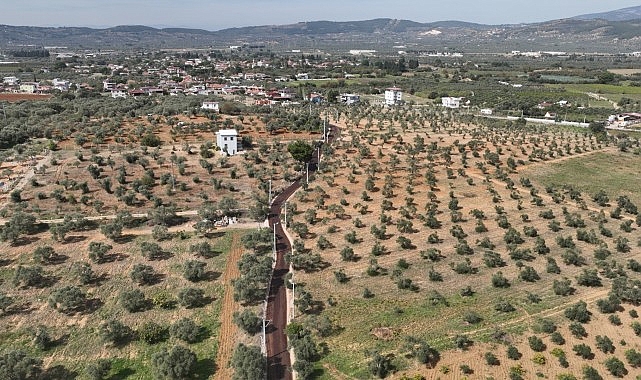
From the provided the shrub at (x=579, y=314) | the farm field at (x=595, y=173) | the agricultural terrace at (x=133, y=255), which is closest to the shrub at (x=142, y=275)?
the agricultural terrace at (x=133, y=255)

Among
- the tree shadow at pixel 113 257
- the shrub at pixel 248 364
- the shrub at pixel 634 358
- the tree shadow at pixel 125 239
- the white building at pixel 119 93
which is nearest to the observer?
the shrub at pixel 248 364

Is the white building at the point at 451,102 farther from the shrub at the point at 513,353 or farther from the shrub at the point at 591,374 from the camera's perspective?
the shrub at the point at 591,374

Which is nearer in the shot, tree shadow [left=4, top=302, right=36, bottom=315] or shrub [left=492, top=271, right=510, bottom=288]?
tree shadow [left=4, top=302, right=36, bottom=315]

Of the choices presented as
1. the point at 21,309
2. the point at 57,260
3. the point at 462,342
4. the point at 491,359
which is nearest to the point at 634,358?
the point at 491,359

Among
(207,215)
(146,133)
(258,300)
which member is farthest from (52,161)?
(258,300)

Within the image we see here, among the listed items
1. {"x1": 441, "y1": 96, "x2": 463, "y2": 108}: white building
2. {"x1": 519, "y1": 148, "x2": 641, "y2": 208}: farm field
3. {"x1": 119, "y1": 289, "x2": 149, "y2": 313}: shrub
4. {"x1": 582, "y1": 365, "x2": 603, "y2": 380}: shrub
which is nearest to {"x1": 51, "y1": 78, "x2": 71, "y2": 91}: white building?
{"x1": 441, "y1": 96, "x2": 463, "y2": 108}: white building

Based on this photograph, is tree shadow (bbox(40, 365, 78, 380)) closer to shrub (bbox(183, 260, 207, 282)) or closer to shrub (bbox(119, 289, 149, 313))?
shrub (bbox(119, 289, 149, 313))
